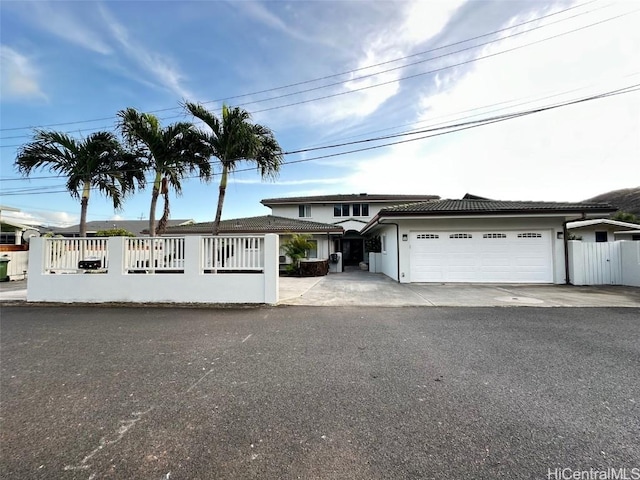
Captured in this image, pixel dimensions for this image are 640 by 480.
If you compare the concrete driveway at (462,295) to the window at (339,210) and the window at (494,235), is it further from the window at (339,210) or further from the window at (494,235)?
the window at (339,210)

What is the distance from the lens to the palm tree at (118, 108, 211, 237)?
415 inches

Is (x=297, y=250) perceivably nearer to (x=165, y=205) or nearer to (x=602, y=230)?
(x=165, y=205)

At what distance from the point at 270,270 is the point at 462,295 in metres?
5.95

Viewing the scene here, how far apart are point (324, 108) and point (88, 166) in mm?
9189

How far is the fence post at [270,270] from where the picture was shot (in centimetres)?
775

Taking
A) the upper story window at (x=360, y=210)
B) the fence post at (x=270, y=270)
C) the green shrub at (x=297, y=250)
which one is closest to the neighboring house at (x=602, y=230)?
the upper story window at (x=360, y=210)

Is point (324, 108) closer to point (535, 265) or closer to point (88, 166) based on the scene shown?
point (88, 166)

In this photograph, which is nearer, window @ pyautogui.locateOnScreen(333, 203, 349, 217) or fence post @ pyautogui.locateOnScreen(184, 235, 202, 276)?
fence post @ pyautogui.locateOnScreen(184, 235, 202, 276)

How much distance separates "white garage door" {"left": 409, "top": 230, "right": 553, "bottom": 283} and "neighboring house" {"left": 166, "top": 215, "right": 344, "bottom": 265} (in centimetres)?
713

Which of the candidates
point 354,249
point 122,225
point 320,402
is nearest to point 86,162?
point 320,402

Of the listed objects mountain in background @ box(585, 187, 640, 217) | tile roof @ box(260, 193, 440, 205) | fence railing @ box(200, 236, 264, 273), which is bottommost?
fence railing @ box(200, 236, 264, 273)

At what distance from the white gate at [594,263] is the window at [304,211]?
16856 millimetres

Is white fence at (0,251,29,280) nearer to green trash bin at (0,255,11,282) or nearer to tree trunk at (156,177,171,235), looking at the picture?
green trash bin at (0,255,11,282)

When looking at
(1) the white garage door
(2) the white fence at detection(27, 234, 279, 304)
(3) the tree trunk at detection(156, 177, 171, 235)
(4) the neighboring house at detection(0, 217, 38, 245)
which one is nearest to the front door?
(1) the white garage door
